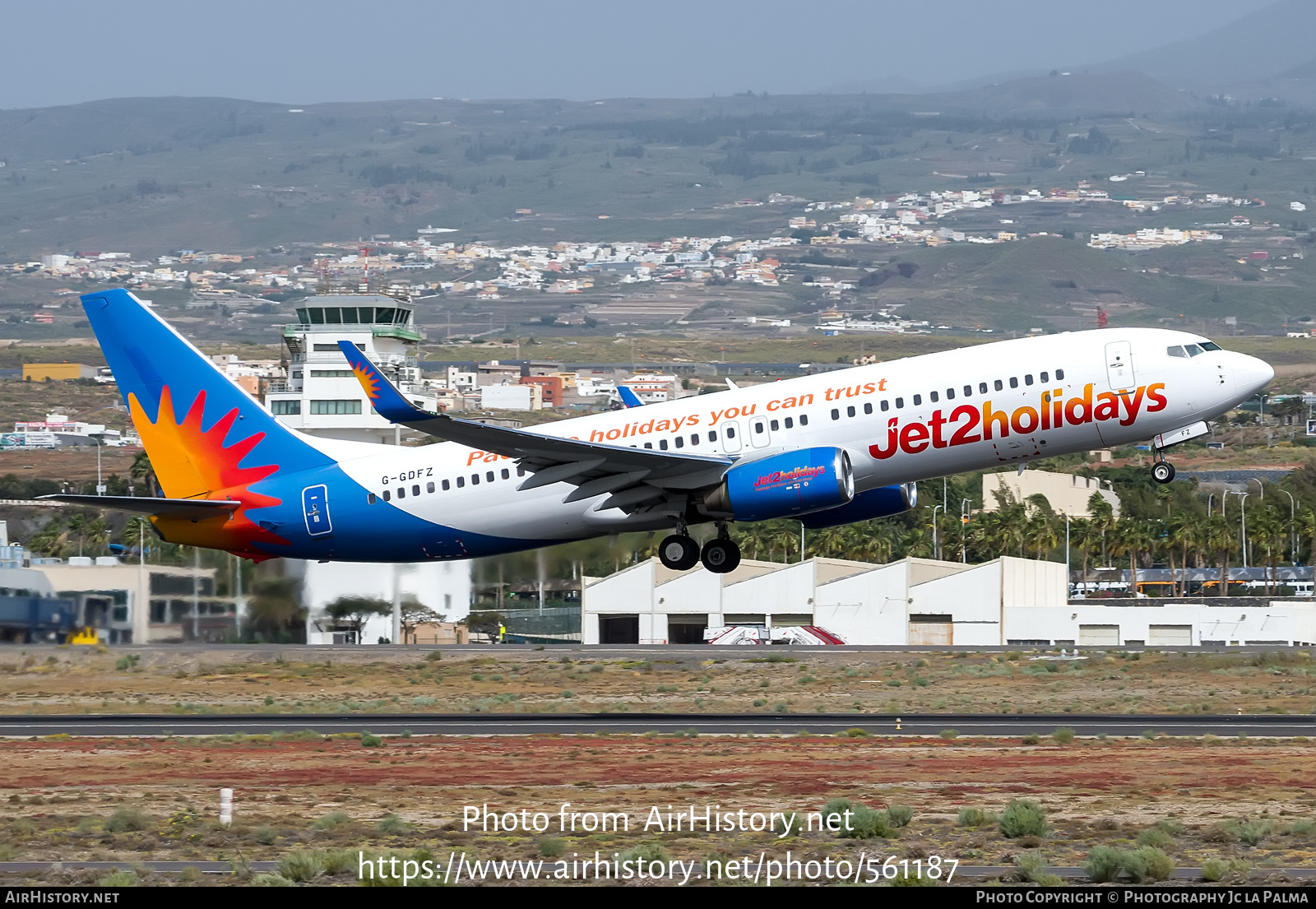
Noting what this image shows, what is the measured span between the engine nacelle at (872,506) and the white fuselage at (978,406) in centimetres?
182

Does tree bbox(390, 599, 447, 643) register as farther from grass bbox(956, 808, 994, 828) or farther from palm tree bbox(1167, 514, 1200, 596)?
palm tree bbox(1167, 514, 1200, 596)

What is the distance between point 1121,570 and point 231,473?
108876mm

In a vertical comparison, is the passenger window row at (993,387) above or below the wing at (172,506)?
above

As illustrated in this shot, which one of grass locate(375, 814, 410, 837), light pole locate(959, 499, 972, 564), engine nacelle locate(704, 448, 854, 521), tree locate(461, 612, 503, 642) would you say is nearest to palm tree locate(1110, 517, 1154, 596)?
light pole locate(959, 499, 972, 564)

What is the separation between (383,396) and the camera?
33.2 metres

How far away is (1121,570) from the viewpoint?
13838 centimetres

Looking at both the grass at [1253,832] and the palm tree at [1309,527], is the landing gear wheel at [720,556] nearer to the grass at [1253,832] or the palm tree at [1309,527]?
the grass at [1253,832]

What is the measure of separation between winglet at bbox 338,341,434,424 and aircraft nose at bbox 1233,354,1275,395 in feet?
55.9

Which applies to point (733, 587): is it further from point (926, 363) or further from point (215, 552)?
point (926, 363)

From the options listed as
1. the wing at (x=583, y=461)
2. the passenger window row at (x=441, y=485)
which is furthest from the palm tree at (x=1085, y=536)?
the passenger window row at (x=441, y=485)

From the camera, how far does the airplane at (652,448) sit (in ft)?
118

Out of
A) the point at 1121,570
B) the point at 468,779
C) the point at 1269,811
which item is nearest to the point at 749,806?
the point at 468,779

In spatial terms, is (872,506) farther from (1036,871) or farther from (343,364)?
(343,364)

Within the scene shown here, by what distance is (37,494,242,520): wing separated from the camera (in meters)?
37.8
